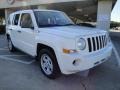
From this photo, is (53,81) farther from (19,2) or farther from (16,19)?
(19,2)

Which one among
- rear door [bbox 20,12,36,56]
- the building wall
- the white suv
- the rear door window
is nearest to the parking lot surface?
the white suv

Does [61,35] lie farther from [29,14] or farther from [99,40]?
[29,14]

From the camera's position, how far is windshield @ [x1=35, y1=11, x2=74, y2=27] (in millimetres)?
5367

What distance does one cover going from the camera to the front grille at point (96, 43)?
426cm

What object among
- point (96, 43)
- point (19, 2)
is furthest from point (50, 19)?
point (19, 2)

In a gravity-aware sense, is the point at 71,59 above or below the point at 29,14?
below

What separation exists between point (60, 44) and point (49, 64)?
35.1 inches

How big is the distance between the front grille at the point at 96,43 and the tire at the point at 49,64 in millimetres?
942

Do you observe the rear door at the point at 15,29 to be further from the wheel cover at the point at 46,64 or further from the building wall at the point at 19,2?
the building wall at the point at 19,2

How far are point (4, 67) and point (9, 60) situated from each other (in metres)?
0.90

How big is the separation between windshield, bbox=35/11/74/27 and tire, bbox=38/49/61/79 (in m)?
0.92

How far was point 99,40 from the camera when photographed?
459 centimetres

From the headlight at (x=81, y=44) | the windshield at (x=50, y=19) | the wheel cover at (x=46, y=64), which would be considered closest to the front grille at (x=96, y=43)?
the headlight at (x=81, y=44)

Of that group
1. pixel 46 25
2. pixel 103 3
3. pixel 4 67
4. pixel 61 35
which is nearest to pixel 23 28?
pixel 46 25
